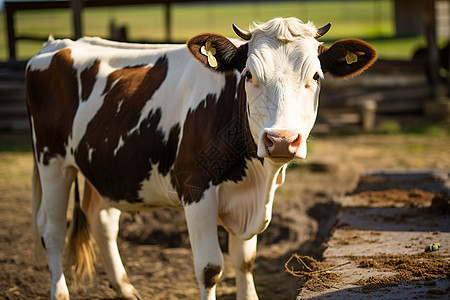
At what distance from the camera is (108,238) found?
436 cm

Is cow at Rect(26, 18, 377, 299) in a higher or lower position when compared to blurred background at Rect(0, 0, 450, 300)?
higher

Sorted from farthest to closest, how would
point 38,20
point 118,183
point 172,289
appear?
1. point 38,20
2. point 172,289
3. point 118,183

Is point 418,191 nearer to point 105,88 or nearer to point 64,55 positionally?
point 105,88

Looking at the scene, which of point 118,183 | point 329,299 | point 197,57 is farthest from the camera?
point 118,183

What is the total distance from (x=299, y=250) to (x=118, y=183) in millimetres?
2013

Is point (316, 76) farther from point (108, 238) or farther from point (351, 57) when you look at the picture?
point (108, 238)

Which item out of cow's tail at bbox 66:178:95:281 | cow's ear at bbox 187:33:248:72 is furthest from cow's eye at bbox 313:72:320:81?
cow's tail at bbox 66:178:95:281

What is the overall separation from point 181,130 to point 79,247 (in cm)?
148

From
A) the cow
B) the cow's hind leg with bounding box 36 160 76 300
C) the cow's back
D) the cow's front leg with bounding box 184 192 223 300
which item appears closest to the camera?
the cow

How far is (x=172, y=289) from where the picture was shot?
4.52 meters

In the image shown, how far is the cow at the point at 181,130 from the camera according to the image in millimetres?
2992

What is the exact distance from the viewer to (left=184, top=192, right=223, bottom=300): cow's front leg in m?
3.37

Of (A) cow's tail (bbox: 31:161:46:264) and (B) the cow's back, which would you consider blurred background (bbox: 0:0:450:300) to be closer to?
(A) cow's tail (bbox: 31:161:46:264)

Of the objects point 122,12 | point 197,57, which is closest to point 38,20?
point 122,12
